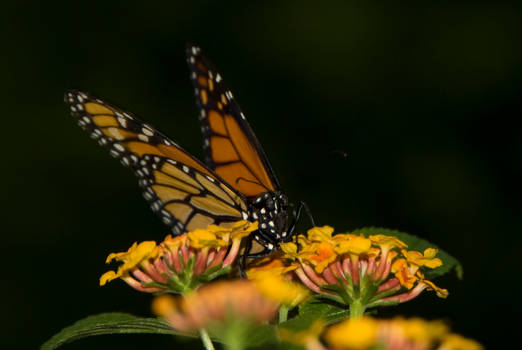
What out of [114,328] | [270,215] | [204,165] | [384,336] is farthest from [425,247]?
[384,336]

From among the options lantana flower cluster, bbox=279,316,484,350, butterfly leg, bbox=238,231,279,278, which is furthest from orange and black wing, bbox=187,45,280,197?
lantana flower cluster, bbox=279,316,484,350

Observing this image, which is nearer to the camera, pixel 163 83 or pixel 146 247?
pixel 146 247

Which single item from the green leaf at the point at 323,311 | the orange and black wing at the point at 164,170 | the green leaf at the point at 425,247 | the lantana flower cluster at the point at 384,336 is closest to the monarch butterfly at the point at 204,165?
the orange and black wing at the point at 164,170

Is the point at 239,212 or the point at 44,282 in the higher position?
the point at 239,212

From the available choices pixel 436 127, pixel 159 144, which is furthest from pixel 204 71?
pixel 436 127

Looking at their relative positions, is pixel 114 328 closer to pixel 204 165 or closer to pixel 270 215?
pixel 204 165

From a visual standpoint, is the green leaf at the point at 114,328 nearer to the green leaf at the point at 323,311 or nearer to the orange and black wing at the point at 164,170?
the green leaf at the point at 323,311

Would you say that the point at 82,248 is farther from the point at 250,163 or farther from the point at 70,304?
the point at 250,163
